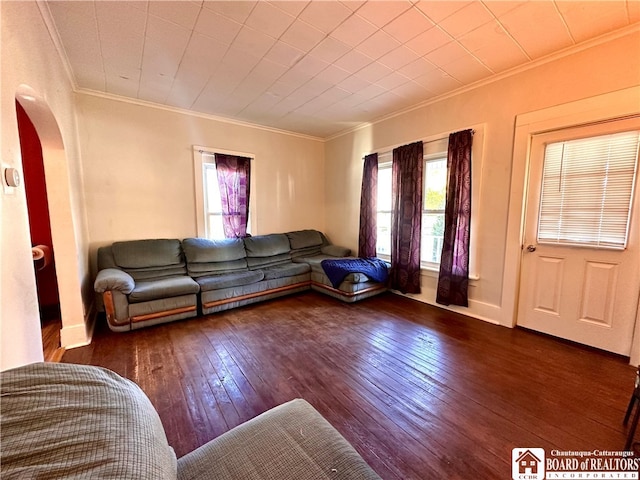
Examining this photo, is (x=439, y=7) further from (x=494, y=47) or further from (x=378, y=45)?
(x=494, y=47)

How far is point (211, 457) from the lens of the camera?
0.90m

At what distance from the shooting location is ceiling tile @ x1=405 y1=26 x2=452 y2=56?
2081 millimetres

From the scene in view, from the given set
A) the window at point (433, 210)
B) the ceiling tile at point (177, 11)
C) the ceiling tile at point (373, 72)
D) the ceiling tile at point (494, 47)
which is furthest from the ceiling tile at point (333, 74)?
the window at point (433, 210)

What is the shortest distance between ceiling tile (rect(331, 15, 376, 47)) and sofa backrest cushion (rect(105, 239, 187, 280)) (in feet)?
10.3

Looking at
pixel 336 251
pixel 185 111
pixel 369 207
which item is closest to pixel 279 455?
pixel 369 207

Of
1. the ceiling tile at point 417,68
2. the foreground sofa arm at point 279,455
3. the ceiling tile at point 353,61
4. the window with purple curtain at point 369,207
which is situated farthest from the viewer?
the window with purple curtain at point 369,207

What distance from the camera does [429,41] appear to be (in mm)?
2180

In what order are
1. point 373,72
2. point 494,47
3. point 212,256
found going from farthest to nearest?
point 212,256 → point 373,72 → point 494,47

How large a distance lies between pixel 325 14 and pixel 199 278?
10.1 ft

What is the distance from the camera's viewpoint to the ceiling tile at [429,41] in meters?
2.08

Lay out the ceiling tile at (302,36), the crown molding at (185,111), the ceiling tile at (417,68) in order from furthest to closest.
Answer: the crown molding at (185,111)
the ceiling tile at (417,68)
the ceiling tile at (302,36)

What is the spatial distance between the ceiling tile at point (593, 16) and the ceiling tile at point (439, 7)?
0.68 meters

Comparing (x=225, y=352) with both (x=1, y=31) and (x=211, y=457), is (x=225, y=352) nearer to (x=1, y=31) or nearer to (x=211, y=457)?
(x=211, y=457)

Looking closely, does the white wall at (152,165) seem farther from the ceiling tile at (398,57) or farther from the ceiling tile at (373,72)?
the ceiling tile at (398,57)
